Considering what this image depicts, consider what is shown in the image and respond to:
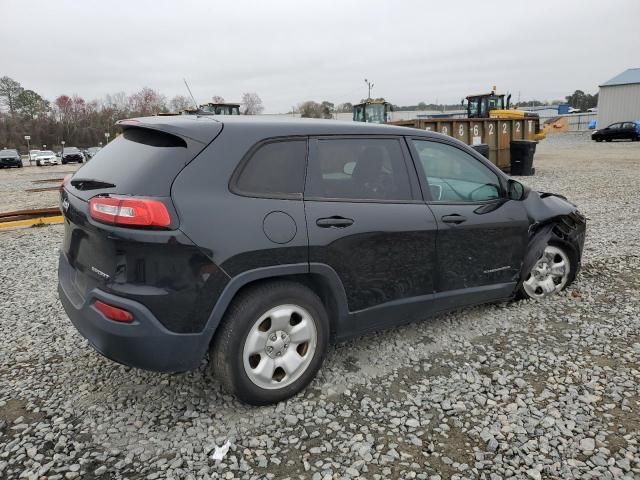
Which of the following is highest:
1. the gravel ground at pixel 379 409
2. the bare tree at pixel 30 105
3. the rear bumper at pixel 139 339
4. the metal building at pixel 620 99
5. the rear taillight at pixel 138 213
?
the bare tree at pixel 30 105

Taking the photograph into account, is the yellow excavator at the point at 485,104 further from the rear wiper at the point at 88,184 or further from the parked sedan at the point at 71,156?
the parked sedan at the point at 71,156

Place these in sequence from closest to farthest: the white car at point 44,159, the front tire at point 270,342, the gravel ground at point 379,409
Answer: the gravel ground at point 379,409 < the front tire at point 270,342 < the white car at point 44,159

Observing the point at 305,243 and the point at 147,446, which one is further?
the point at 305,243

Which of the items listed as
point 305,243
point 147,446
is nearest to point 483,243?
point 305,243

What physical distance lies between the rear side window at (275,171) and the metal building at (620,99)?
51941mm

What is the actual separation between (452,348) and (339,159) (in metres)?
1.70

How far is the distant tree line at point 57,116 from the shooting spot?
7494 cm

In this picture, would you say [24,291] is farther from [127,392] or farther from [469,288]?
[469,288]

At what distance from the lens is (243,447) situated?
102 inches

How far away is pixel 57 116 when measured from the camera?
8506cm

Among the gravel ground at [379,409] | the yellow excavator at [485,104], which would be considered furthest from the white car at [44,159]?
the gravel ground at [379,409]

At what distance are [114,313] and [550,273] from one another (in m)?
3.87

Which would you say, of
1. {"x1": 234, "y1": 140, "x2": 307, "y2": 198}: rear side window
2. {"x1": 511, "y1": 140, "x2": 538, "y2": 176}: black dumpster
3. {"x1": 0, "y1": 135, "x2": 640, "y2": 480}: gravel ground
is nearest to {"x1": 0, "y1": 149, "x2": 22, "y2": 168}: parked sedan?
{"x1": 511, "y1": 140, "x2": 538, "y2": 176}: black dumpster

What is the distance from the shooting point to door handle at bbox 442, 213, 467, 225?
11.5ft
